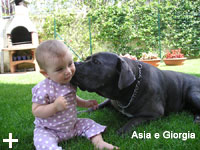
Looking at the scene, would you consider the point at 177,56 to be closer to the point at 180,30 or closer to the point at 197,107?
the point at 180,30

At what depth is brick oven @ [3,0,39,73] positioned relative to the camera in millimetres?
9336

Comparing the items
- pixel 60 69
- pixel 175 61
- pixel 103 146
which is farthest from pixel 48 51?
pixel 175 61

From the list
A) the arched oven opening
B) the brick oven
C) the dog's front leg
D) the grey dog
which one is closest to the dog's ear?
the grey dog

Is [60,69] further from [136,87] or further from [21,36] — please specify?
[21,36]

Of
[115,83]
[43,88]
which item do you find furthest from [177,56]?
[43,88]

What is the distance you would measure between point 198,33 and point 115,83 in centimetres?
1000

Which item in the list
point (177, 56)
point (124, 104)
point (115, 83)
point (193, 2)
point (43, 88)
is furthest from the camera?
point (193, 2)

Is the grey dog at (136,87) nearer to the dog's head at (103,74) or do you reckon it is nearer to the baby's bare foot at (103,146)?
the dog's head at (103,74)

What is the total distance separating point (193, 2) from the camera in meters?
10.6

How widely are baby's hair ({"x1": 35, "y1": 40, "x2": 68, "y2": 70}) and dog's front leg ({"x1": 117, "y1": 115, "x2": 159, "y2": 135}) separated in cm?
101

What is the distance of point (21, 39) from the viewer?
34.8 ft

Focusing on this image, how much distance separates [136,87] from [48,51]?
1.13 metres

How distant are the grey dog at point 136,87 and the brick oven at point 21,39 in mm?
7713

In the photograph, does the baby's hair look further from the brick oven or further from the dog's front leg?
the brick oven
